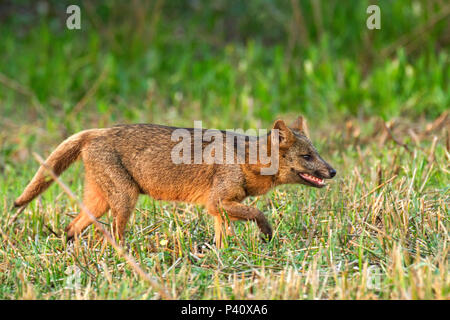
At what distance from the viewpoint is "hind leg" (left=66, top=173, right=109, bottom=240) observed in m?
5.79

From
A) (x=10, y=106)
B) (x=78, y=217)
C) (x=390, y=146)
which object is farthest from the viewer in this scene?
(x=10, y=106)

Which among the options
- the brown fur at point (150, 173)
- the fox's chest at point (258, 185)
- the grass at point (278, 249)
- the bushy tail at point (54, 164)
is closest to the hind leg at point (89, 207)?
the brown fur at point (150, 173)

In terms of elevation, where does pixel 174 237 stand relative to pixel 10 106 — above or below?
below

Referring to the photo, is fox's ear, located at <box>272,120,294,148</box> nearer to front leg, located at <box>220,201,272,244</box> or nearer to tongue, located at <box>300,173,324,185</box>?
tongue, located at <box>300,173,324,185</box>

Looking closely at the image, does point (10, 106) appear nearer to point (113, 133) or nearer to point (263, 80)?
point (263, 80)

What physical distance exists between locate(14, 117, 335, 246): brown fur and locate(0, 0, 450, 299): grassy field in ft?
0.80

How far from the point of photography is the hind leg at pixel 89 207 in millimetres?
5793

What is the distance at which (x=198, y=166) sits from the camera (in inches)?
230

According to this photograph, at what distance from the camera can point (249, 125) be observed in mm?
9461

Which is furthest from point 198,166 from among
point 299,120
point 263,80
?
point 263,80

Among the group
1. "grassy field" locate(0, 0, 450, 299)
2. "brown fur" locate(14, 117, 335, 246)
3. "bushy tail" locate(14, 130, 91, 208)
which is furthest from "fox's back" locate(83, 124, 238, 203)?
"grassy field" locate(0, 0, 450, 299)

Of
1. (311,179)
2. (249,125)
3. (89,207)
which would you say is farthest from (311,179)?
(249,125)

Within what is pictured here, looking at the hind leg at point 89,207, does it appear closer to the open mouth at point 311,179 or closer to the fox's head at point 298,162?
the fox's head at point 298,162

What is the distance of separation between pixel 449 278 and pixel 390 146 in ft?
12.4
